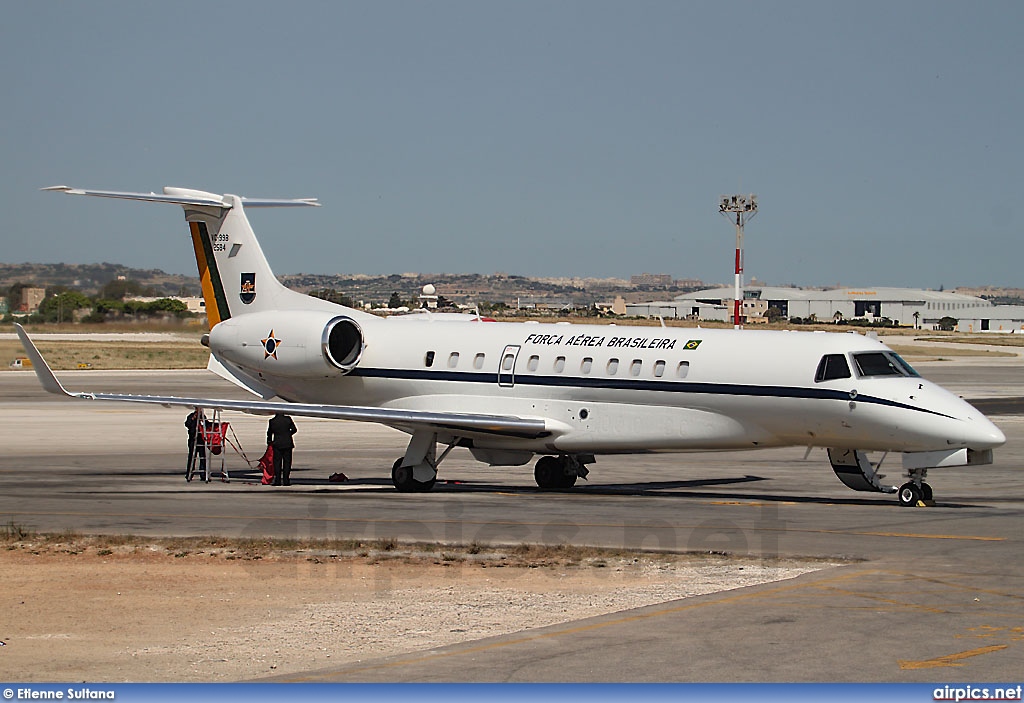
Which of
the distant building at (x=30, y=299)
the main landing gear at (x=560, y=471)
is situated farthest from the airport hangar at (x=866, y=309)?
the main landing gear at (x=560, y=471)

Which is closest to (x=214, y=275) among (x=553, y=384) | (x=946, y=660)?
(x=553, y=384)

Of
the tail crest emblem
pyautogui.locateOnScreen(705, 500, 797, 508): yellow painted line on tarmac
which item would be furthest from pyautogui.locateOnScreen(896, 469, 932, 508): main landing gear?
the tail crest emblem

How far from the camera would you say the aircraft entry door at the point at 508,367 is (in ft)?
80.9

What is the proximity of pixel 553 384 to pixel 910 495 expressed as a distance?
659cm

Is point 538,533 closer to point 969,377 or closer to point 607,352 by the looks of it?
point 607,352

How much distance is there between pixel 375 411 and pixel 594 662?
14.1m

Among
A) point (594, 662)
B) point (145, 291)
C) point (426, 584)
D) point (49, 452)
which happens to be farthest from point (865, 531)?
point (145, 291)

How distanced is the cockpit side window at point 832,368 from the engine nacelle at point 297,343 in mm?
9491

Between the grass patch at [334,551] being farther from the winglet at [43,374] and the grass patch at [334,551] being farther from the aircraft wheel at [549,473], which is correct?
the aircraft wheel at [549,473]

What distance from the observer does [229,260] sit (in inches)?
1146

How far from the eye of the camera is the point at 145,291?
104 m

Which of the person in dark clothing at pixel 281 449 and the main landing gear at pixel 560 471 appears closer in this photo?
the main landing gear at pixel 560 471

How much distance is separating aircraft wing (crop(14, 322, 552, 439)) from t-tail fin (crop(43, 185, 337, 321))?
5118 millimetres

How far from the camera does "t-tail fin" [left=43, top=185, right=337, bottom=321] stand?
2883 cm
